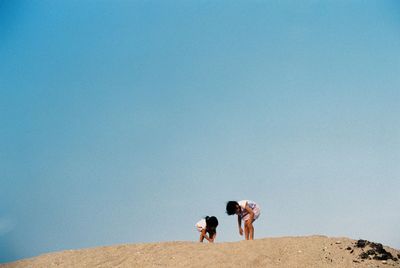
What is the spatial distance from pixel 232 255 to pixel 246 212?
1998 millimetres

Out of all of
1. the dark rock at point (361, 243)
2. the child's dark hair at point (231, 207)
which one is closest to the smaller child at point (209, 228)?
the child's dark hair at point (231, 207)

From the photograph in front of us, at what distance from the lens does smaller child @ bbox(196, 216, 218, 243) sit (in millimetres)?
13898

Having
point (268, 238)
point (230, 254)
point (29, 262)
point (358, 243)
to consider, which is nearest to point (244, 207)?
point (268, 238)

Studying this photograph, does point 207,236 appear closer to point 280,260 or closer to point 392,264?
point 280,260

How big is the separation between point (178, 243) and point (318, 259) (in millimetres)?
3879

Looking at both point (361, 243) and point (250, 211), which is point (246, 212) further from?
point (361, 243)

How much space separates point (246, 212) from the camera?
13078mm

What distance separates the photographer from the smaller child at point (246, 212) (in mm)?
13016

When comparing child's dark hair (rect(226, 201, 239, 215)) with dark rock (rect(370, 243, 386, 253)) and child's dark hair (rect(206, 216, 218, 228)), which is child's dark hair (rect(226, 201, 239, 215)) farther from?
dark rock (rect(370, 243, 386, 253))

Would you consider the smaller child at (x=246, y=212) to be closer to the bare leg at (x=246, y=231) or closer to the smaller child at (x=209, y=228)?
the bare leg at (x=246, y=231)

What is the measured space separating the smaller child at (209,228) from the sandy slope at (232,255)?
107 cm

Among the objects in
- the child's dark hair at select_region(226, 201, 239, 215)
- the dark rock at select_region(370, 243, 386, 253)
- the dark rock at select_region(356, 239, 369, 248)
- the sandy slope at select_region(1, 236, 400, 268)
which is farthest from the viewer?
the child's dark hair at select_region(226, 201, 239, 215)

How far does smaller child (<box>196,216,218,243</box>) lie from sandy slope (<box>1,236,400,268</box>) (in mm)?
1069

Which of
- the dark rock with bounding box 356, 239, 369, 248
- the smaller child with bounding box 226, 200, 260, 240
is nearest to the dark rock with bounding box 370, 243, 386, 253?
the dark rock with bounding box 356, 239, 369, 248
